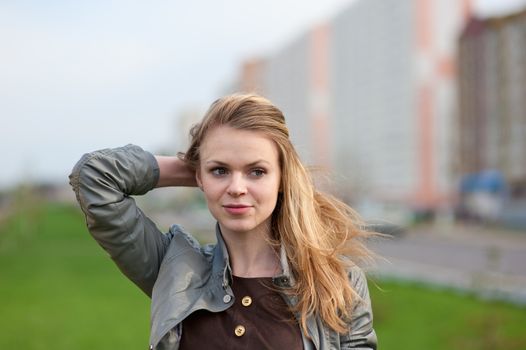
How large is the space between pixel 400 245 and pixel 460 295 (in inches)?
404

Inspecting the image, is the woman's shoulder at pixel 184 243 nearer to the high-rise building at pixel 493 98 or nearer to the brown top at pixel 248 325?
the brown top at pixel 248 325

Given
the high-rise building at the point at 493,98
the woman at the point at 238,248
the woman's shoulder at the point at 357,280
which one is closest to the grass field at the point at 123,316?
the woman's shoulder at the point at 357,280

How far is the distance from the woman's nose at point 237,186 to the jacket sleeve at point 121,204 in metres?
0.28

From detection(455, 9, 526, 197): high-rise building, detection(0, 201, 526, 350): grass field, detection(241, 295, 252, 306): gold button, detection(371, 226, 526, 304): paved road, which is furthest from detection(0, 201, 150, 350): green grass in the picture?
detection(455, 9, 526, 197): high-rise building

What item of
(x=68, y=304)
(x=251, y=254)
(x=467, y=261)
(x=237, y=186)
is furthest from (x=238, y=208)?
(x=467, y=261)

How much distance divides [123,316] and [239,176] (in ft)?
27.9

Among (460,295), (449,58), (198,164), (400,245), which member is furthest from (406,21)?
(198,164)

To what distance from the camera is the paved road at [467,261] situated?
8833 mm

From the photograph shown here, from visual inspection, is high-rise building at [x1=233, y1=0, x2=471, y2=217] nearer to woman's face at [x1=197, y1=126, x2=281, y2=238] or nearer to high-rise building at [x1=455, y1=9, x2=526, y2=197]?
high-rise building at [x1=455, y1=9, x2=526, y2=197]

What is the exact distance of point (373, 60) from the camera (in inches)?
1972

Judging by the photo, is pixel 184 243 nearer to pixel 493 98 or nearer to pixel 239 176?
pixel 239 176

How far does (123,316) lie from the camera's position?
9.66 metres

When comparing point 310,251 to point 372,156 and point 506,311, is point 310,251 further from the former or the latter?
point 372,156

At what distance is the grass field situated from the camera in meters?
7.89
